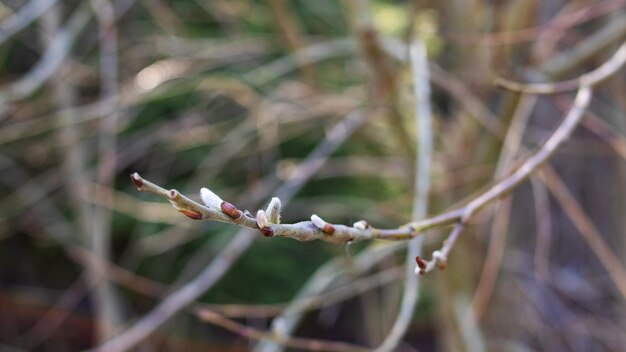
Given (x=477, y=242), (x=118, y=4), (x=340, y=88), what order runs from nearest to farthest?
(x=477, y=242), (x=118, y=4), (x=340, y=88)

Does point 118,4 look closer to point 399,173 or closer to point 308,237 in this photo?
point 399,173

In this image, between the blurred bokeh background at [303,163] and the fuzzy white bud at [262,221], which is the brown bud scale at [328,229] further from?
the blurred bokeh background at [303,163]

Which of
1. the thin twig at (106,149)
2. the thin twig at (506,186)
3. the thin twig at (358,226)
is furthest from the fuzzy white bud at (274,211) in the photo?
the thin twig at (106,149)

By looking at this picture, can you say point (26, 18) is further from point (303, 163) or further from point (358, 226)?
point (358, 226)

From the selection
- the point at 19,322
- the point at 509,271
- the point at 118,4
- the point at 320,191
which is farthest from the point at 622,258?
the point at 19,322

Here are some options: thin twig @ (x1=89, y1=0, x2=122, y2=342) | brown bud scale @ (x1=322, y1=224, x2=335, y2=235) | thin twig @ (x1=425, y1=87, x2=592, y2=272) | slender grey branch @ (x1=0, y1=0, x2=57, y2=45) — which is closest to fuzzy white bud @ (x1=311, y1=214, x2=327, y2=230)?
brown bud scale @ (x1=322, y1=224, x2=335, y2=235)

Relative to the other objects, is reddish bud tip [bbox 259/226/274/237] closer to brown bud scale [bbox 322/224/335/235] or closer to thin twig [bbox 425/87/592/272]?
brown bud scale [bbox 322/224/335/235]
